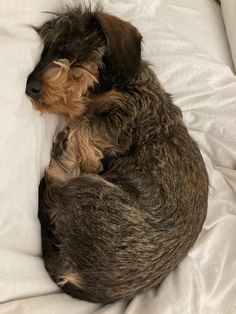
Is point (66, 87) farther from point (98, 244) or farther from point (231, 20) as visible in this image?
point (231, 20)

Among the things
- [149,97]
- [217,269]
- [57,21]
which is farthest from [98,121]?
[217,269]

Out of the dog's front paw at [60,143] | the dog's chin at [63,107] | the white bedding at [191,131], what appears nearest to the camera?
the white bedding at [191,131]

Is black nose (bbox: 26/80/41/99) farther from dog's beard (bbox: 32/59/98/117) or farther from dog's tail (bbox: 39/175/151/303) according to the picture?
dog's tail (bbox: 39/175/151/303)

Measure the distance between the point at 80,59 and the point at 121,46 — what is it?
0.47 ft

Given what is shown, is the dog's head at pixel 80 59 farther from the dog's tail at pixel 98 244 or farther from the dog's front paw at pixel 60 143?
the dog's tail at pixel 98 244

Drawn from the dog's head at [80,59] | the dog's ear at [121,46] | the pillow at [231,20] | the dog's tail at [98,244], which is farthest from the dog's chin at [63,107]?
the pillow at [231,20]

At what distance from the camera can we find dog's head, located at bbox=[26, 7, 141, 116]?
66.6 inches

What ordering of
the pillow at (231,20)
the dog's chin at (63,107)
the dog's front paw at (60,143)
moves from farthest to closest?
the pillow at (231,20) < the dog's front paw at (60,143) < the dog's chin at (63,107)

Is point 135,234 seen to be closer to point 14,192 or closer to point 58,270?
point 58,270

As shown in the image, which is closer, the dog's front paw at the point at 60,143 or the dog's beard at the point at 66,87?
the dog's beard at the point at 66,87

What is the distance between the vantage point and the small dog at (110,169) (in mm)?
1625

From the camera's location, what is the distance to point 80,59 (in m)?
1.74

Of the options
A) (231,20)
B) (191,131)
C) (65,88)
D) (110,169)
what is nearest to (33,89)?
(65,88)

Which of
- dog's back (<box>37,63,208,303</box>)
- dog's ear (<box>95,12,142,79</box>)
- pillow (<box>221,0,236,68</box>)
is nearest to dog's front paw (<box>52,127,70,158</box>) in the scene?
dog's back (<box>37,63,208,303</box>)
